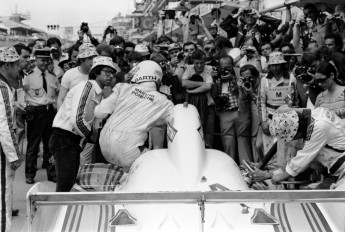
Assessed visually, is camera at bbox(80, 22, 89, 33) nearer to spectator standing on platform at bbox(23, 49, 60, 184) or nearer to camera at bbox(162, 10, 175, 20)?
camera at bbox(162, 10, 175, 20)

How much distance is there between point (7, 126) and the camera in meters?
5.05

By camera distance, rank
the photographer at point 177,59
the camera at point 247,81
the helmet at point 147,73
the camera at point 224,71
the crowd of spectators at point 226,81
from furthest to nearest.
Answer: the photographer at point 177,59
the camera at point 224,71
the camera at point 247,81
the crowd of spectators at point 226,81
the helmet at point 147,73

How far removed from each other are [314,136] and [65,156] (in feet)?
7.98

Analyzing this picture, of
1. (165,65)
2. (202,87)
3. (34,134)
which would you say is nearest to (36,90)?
(34,134)

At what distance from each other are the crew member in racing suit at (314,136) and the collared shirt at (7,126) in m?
2.27

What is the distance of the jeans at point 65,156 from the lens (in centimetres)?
561

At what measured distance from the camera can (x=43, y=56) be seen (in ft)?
27.9

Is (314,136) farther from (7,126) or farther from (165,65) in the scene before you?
(165,65)

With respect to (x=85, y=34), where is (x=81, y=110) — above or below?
below

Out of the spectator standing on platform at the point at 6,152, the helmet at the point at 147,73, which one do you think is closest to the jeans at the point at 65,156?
the spectator standing on platform at the point at 6,152

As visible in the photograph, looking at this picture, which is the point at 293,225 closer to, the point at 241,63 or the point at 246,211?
the point at 246,211

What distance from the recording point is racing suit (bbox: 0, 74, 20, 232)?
16.5ft

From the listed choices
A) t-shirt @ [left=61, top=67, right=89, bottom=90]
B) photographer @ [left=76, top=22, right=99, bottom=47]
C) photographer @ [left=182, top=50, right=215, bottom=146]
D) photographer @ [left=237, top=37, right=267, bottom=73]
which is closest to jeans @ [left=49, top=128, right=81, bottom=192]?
t-shirt @ [left=61, top=67, right=89, bottom=90]

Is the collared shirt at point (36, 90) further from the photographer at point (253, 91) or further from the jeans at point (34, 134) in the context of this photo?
the photographer at point (253, 91)
